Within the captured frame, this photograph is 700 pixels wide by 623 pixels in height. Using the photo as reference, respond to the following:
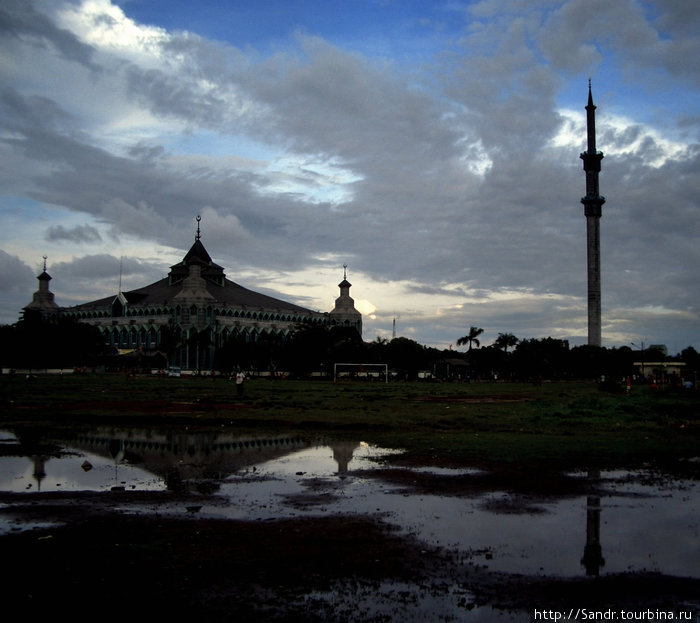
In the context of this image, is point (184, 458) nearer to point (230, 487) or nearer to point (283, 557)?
point (230, 487)

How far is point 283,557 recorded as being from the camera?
9516 millimetres

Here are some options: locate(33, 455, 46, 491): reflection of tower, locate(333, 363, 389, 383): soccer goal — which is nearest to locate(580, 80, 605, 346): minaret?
locate(333, 363, 389, 383): soccer goal

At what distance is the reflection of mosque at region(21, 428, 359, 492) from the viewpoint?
16312mm

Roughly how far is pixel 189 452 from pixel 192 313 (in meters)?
126

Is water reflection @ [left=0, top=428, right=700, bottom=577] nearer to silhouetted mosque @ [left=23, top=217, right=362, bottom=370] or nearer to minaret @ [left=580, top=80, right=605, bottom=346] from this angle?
silhouetted mosque @ [left=23, top=217, right=362, bottom=370]

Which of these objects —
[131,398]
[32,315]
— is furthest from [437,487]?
[32,315]

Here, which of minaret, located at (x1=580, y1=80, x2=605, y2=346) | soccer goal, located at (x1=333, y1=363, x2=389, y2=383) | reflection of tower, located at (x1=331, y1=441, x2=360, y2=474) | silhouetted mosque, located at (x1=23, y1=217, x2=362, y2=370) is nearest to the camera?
reflection of tower, located at (x1=331, y1=441, x2=360, y2=474)

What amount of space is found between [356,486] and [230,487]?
106 inches

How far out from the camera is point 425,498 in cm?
1358

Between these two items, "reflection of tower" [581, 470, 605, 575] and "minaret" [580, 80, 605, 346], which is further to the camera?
"minaret" [580, 80, 605, 346]

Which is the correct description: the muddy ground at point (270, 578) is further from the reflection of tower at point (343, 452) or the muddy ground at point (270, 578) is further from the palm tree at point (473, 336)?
the palm tree at point (473, 336)

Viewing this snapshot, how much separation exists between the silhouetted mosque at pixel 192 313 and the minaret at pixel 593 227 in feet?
159

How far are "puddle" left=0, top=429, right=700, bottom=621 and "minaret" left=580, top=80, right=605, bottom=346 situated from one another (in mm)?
124758

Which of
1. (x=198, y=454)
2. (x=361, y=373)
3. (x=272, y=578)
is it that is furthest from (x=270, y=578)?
(x=361, y=373)
